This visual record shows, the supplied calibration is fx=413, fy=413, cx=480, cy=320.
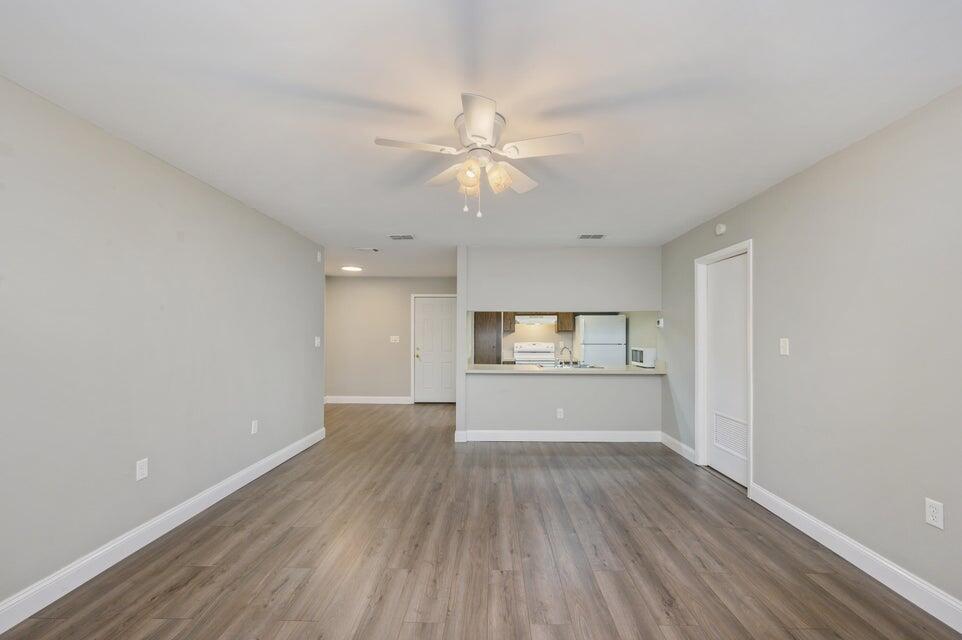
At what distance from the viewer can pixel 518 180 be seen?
2.34 meters

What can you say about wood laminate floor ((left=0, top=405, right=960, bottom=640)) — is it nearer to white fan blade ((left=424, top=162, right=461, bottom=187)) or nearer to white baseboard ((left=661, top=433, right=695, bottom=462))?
white baseboard ((left=661, top=433, right=695, bottom=462))

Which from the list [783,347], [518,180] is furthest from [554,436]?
[518,180]

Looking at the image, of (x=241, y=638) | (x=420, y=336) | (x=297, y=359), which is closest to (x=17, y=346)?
(x=241, y=638)

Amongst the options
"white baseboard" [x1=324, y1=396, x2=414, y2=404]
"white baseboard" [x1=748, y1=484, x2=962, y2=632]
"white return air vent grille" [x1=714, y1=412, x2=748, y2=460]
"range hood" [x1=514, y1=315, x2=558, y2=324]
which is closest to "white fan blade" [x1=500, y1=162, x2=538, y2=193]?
"white baseboard" [x1=748, y1=484, x2=962, y2=632]

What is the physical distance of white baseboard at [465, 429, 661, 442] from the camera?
206 inches

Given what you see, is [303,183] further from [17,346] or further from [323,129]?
[17,346]

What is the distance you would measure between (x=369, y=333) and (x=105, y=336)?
5559 mm

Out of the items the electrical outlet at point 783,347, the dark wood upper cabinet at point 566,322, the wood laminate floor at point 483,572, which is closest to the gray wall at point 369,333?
the dark wood upper cabinet at point 566,322

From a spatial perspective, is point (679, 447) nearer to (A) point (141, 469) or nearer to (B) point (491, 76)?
(B) point (491, 76)

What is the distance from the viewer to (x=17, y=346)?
191 centimetres

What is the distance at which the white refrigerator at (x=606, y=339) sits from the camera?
6.18 meters

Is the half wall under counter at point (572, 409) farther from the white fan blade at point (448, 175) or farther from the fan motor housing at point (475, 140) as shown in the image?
the fan motor housing at point (475, 140)

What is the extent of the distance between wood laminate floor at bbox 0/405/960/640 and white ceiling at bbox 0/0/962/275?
248cm

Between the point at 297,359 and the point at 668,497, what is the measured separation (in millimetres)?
3937
